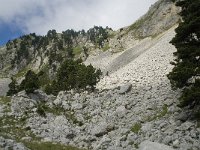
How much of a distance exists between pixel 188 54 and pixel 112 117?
14942 millimetres

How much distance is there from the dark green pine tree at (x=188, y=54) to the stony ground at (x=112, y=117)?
11.0ft

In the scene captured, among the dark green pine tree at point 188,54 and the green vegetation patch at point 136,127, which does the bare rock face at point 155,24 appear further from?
the dark green pine tree at point 188,54

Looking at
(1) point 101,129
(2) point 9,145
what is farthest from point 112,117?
(2) point 9,145

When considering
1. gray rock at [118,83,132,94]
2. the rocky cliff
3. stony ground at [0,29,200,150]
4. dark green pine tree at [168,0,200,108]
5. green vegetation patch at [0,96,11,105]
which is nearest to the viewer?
dark green pine tree at [168,0,200,108]

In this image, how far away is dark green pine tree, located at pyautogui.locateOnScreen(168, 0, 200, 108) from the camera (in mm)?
35500

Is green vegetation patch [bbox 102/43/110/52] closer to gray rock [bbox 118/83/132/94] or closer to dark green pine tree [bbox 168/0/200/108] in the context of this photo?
gray rock [bbox 118/83/132/94]

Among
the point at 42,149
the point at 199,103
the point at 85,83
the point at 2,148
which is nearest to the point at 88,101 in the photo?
the point at 85,83

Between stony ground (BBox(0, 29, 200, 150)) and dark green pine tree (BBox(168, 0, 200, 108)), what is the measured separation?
3.35 metres

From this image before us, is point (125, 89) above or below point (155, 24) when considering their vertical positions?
below

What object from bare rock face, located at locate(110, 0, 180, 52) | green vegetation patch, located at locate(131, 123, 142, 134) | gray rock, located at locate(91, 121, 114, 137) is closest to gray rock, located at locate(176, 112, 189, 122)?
green vegetation patch, located at locate(131, 123, 142, 134)

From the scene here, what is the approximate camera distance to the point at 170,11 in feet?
451

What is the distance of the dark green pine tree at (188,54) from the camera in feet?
116

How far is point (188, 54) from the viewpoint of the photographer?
37.2 m

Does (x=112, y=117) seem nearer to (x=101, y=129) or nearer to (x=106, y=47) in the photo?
(x=101, y=129)
